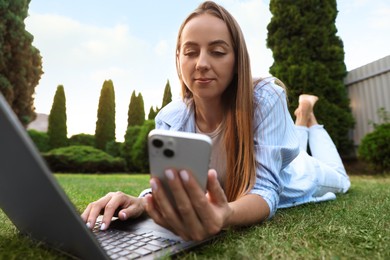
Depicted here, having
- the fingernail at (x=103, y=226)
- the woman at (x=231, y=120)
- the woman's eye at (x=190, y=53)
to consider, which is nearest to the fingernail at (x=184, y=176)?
the woman at (x=231, y=120)

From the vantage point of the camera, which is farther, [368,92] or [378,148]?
[368,92]

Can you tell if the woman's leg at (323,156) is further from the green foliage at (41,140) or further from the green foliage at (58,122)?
the green foliage at (58,122)

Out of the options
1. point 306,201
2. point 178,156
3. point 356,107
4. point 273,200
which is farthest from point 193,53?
point 356,107

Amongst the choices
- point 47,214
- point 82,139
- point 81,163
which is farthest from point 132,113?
point 47,214

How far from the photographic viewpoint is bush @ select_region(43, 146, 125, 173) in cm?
1330

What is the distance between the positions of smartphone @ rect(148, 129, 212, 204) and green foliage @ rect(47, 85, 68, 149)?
18292 mm

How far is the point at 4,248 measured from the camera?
1053mm

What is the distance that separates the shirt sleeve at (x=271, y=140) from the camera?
4.77 ft

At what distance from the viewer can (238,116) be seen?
1632mm

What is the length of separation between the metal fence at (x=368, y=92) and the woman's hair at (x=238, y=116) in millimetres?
7379

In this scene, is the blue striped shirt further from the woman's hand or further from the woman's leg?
the woman's leg

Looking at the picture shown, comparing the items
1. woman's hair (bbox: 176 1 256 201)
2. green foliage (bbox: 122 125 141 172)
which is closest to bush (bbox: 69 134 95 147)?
green foliage (bbox: 122 125 141 172)

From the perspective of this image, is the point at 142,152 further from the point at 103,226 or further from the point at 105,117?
the point at 103,226

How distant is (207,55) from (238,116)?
326 mm
